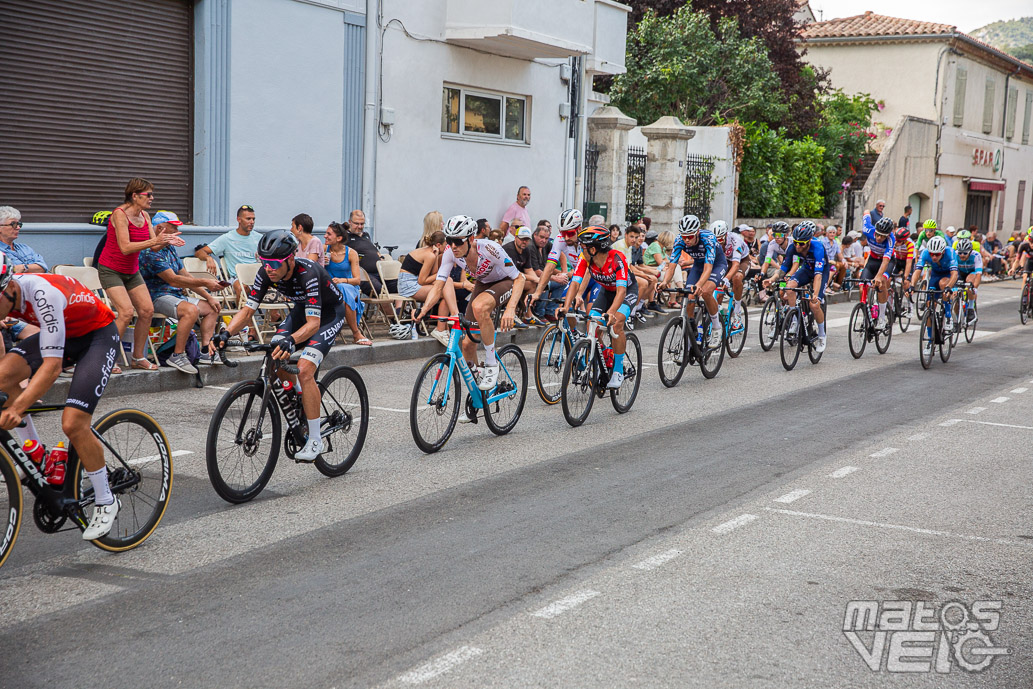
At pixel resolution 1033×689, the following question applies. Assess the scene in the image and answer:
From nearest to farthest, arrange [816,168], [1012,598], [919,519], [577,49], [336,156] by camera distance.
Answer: [1012,598]
[919,519]
[336,156]
[577,49]
[816,168]

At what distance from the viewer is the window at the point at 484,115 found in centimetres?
1897

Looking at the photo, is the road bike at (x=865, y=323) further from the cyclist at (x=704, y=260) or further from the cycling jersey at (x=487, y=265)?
the cycling jersey at (x=487, y=265)

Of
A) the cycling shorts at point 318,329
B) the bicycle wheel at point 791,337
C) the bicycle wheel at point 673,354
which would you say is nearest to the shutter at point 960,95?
the bicycle wheel at point 791,337

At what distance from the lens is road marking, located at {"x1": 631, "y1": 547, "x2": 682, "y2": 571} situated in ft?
19.1

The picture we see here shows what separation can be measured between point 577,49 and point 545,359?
10.7m

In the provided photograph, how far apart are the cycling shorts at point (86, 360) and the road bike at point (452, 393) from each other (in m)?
2.99

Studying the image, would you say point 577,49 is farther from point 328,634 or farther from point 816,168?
point 328,634

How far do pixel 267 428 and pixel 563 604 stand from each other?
2780 mm

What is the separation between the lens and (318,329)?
24.6 feet

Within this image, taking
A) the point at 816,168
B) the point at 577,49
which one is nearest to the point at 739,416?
the point at 577,49

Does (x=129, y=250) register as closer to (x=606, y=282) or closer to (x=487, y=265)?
(x=487, y=265)

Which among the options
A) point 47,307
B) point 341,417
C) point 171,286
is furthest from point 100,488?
point 171,286

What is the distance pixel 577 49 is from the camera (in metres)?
19.8

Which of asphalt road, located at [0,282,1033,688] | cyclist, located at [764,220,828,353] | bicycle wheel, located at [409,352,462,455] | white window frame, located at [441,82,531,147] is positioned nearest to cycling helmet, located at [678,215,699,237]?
cyclist, located at [764,220,828,353]
